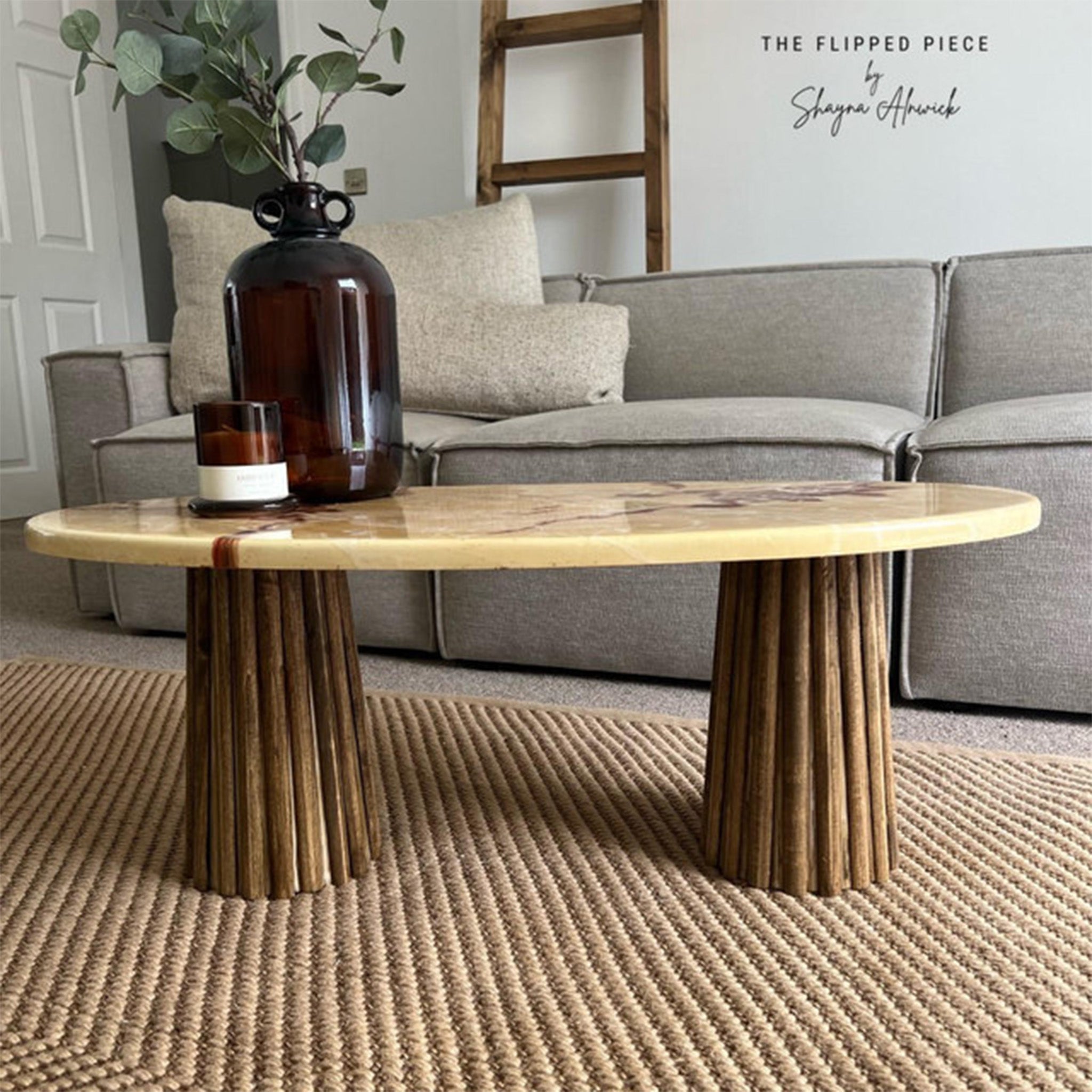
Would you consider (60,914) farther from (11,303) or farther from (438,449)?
(11,303)

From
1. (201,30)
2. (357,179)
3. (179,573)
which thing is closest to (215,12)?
(201,30)

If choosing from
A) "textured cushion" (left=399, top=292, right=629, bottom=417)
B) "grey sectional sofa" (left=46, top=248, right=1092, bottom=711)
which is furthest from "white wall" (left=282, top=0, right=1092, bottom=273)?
"textured cushion" (left=399, top=292, right=629, bottom=417)

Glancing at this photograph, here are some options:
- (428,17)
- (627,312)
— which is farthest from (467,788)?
(428,17)

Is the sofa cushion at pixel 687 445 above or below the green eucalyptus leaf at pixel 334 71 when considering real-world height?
below

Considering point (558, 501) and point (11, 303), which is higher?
point (11, 303)

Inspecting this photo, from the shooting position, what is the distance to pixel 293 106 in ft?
10.1

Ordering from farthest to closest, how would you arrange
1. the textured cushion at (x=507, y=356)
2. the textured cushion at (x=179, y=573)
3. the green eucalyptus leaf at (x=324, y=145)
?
1. the textured cushion at (x=507, y=356)
2. the textured cushion at (x=179, y=573)
3. the green eucalyptus leaf at (x=324, y=145)

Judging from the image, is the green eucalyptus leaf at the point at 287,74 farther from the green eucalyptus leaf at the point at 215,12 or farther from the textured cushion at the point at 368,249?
the textured cushion at the point at 368,249

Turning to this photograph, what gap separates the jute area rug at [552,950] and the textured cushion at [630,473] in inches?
12.8

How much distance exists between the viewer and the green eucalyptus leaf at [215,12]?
0.91m

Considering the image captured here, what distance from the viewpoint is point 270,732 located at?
83 cm

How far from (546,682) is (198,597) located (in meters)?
0.75

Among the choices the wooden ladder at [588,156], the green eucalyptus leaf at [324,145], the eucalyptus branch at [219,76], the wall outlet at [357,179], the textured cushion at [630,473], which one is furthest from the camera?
the wall outlet at [357,179]

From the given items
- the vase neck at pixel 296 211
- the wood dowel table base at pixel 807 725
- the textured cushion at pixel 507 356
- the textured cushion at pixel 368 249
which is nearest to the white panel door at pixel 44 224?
the textured cushion at pixel 368 249
